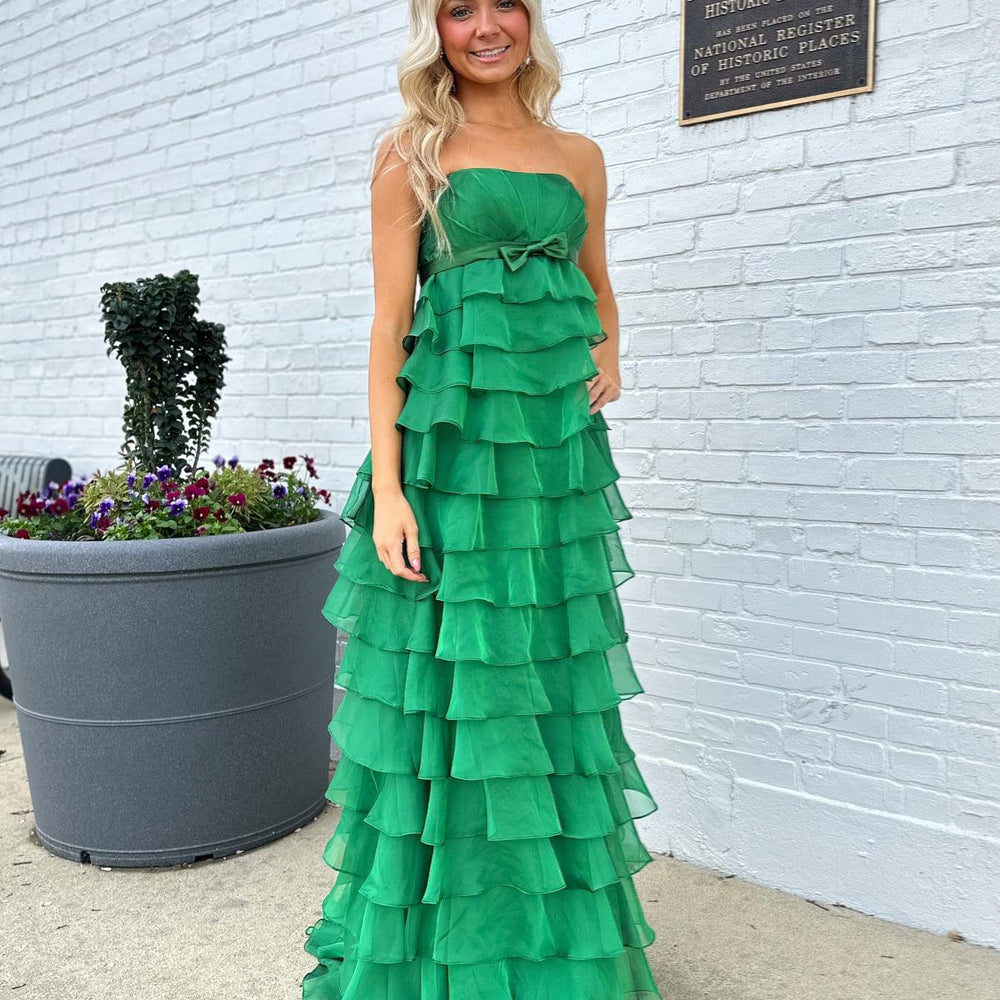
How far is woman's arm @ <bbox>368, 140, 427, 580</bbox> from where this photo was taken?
1.68 m

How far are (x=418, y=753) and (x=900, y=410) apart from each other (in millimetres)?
1271

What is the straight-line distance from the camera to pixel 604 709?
1.74 metres

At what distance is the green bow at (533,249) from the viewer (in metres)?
1.69

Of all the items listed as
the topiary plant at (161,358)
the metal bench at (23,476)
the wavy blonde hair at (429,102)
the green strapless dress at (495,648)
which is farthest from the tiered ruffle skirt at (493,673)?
the metal bench at (23,476)

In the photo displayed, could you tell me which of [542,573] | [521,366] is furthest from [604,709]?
[521,366]

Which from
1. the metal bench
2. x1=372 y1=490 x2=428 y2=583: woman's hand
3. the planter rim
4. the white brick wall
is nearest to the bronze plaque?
the white brick wall

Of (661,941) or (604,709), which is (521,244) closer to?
(604,709)

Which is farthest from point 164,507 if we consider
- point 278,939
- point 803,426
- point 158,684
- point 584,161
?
point 803,426

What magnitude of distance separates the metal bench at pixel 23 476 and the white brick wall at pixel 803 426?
1.52 meters

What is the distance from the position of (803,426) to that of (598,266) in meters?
0.66

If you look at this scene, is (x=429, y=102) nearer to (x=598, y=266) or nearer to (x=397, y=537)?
(x=598, y=266)

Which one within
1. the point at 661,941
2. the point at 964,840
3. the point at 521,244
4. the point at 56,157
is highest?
the point at 56,157

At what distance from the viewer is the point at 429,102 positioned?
1.73m

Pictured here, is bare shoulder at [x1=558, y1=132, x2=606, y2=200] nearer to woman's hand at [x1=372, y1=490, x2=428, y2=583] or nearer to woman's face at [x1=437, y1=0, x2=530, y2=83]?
woman's face at [x1=437, y1=0, x2=530, y2=83]
